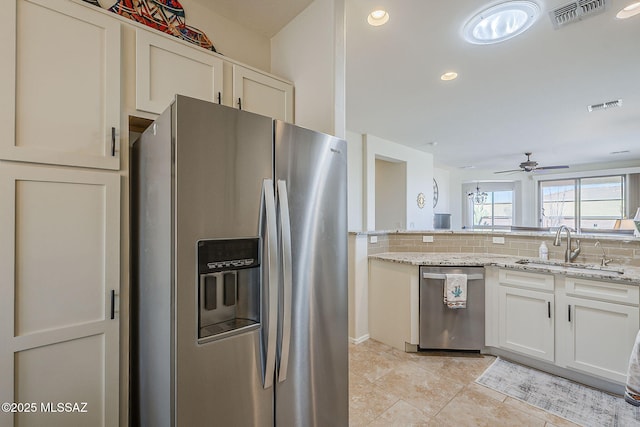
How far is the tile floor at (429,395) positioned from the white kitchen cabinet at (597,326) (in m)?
0.63

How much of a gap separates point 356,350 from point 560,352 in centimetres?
175

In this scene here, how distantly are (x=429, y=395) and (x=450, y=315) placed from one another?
87 cm

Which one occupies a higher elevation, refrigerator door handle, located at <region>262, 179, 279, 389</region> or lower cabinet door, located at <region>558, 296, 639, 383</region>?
refrigerator door handle, located at <region>262, 179, 279, 389</region>

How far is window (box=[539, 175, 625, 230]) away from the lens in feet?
23.8

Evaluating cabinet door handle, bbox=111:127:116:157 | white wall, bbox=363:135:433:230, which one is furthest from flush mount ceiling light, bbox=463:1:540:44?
white wall, bbox=363:135:433:230

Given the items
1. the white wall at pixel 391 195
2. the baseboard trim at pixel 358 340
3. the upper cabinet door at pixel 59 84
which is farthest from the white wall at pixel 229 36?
the white wall at pixel 391 195

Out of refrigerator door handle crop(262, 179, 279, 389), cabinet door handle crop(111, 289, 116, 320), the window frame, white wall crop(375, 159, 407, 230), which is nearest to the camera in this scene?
refrigerator door handle crop(262, 179, 279, 389)

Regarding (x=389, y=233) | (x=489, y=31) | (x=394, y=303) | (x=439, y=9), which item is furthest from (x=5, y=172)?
(x=389, y=233)

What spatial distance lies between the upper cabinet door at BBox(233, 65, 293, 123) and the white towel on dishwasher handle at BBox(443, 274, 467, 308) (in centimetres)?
211

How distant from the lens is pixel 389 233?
373 cm

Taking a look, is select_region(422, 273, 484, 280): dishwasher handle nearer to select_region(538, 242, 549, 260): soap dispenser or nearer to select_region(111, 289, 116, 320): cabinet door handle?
select_region(538, 242, 549, 260): soap dispenser

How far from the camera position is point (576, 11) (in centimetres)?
183

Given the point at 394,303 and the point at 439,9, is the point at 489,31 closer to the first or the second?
the point at 439,9

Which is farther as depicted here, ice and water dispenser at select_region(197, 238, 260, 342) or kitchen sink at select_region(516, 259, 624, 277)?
kitchen sink at select_region(516, 259, 624, 277)
